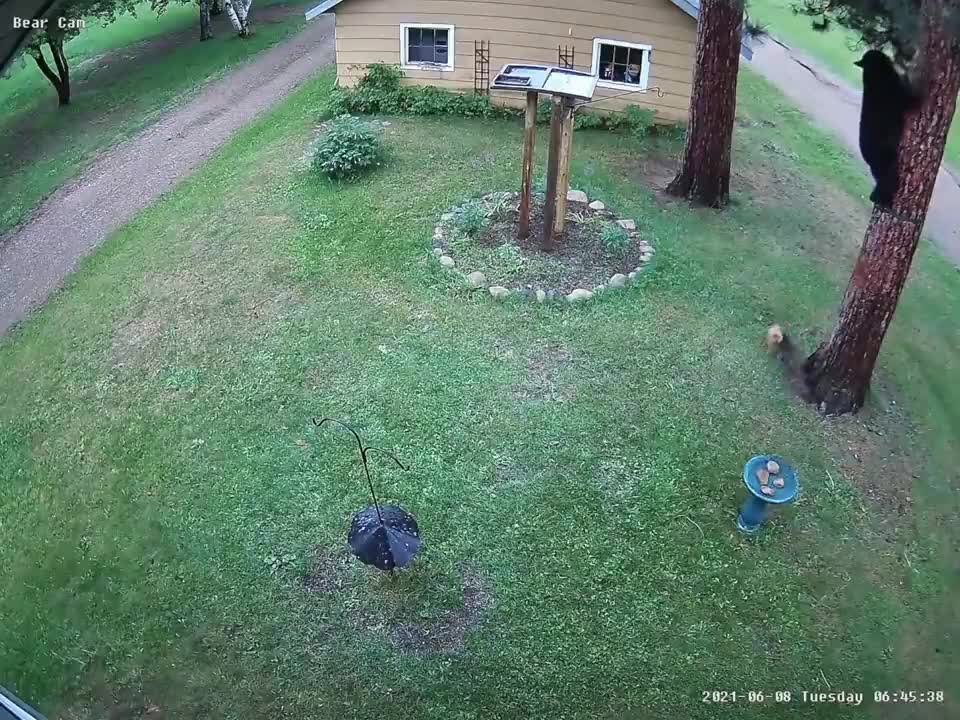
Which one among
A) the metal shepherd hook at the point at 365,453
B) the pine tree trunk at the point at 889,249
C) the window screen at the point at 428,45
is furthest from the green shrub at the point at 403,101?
the metal shepherd hook at the point at 365,453

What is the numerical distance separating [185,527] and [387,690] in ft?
6.86

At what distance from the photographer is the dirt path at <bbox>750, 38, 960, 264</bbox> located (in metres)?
9.94

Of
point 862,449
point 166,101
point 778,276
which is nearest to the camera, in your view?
point 862,449

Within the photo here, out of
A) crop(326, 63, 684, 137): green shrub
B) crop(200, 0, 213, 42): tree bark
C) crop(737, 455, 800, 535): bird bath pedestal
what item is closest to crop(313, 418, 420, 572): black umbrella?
crop(737, 455, 800, 535): bird bath pedestal

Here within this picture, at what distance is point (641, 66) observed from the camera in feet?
37.1

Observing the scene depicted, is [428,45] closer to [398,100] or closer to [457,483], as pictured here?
[398,100]

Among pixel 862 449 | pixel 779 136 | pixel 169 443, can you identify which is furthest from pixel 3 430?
pixel 779 136

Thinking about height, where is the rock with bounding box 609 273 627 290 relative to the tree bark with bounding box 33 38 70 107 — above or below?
below

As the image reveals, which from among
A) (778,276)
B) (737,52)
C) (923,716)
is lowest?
(923,716)

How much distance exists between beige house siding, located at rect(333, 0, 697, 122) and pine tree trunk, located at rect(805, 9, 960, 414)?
5.52 m

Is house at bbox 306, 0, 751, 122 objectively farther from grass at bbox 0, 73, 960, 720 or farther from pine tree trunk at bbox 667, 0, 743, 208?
grass at bbox 0, 73, 960, 720

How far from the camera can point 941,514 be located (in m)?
5.81

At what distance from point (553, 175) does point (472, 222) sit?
3.68 ft

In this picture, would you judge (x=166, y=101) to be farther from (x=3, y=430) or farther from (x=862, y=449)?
(x=862, y=449)
